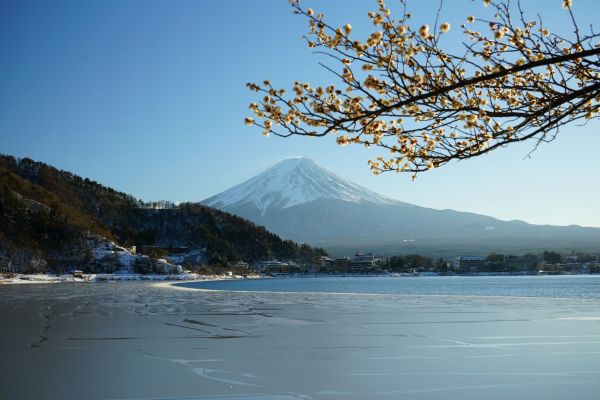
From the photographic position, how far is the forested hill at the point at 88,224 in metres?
95.6

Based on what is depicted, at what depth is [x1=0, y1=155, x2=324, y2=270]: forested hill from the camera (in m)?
95.6

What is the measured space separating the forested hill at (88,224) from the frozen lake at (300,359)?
87.6m

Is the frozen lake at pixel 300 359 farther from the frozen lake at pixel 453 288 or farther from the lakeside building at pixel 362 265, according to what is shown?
the lakeside building at pixel 362 265

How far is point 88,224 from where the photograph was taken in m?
110

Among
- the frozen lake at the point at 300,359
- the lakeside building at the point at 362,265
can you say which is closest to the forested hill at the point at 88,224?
the lakeside building at the point at 362,265

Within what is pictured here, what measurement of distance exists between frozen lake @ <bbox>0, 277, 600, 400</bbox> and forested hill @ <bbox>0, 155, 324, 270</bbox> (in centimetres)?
8756

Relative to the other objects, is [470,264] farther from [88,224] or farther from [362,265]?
[88,224]

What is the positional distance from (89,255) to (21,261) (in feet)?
44.8

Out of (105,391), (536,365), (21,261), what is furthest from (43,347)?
(21,261)

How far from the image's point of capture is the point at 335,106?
452 cm

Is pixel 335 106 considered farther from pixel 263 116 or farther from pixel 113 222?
pixel 113 222

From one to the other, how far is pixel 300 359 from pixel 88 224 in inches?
4412

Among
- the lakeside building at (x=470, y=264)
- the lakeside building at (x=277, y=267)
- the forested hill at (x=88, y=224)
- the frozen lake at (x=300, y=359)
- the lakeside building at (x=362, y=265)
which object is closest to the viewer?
the frozen lake at (x=300, y=359)

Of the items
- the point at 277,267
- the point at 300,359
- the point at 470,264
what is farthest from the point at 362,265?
the point at 300,359
